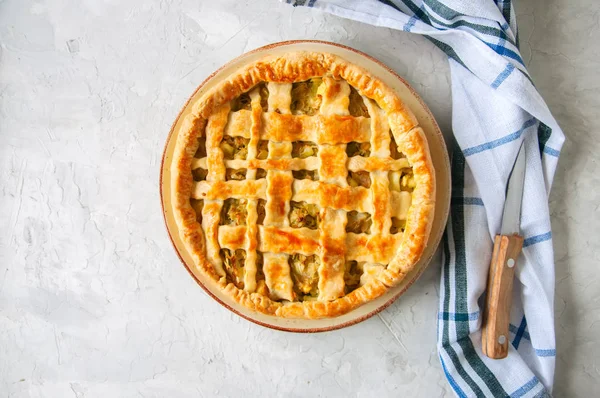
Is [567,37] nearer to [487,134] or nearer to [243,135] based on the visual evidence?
[487,134]

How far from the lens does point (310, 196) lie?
160 cm

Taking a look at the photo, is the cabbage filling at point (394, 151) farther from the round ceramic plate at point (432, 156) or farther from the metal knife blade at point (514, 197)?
the metal knife blade at point (514, 197)

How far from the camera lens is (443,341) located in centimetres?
171

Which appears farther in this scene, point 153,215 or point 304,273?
point 153,215

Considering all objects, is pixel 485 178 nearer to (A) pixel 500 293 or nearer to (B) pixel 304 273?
(A) pixel 500 293

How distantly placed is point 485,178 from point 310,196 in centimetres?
54

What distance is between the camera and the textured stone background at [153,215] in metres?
1.74

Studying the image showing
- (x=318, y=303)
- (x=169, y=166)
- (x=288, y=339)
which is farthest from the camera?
(x=288, y=339)

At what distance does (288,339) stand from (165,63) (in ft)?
3.51

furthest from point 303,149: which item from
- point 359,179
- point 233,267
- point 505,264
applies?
point 505,264

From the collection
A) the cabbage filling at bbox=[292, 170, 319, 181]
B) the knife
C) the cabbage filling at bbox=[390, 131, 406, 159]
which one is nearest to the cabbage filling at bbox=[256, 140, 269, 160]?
the cabbage filling at bbox=[292, 170, 319, 181]

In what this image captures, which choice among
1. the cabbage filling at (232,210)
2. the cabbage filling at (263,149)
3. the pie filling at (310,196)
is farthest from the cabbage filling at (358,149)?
the cabbage filling at (232,210)

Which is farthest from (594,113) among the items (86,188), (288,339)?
(86,188)

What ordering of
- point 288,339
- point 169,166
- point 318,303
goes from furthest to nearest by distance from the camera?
1. point 288,339
2. point 169,166
3. point 318,303
